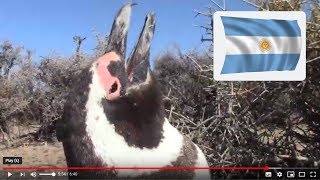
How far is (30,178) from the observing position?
112 inches

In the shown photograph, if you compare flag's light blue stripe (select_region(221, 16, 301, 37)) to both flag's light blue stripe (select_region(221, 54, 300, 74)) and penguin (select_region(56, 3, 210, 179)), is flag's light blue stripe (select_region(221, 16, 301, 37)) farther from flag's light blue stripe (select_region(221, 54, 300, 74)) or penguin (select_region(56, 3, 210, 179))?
penguin (select_region(56, 3, 210, 179))

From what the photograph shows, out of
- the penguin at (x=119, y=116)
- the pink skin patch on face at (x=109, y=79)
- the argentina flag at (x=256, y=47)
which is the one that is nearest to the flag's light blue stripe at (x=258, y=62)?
the argentina flag at (x=256, y=47)

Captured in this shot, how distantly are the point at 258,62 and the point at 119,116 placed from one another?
85 cm

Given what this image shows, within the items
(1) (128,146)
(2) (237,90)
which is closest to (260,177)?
(2) (237,90)

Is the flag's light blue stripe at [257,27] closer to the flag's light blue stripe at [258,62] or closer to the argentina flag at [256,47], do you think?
the argentina flag at [256,47]

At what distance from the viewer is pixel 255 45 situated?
2.91 meters

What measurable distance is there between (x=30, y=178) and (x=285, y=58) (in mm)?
1593

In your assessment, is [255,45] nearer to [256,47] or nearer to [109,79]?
[256,47]

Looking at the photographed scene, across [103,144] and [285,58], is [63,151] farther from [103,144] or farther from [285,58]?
[285,58]

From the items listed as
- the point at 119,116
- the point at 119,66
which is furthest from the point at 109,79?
the point at 119,116

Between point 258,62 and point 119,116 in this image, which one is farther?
point 258,62

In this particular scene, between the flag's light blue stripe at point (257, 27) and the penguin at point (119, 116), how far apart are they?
1.46ft

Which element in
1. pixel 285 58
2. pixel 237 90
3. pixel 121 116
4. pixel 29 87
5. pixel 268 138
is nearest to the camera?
pixel 121 116

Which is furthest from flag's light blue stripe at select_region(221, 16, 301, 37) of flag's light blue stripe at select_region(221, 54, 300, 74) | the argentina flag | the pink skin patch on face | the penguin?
the pink skin patch on face
